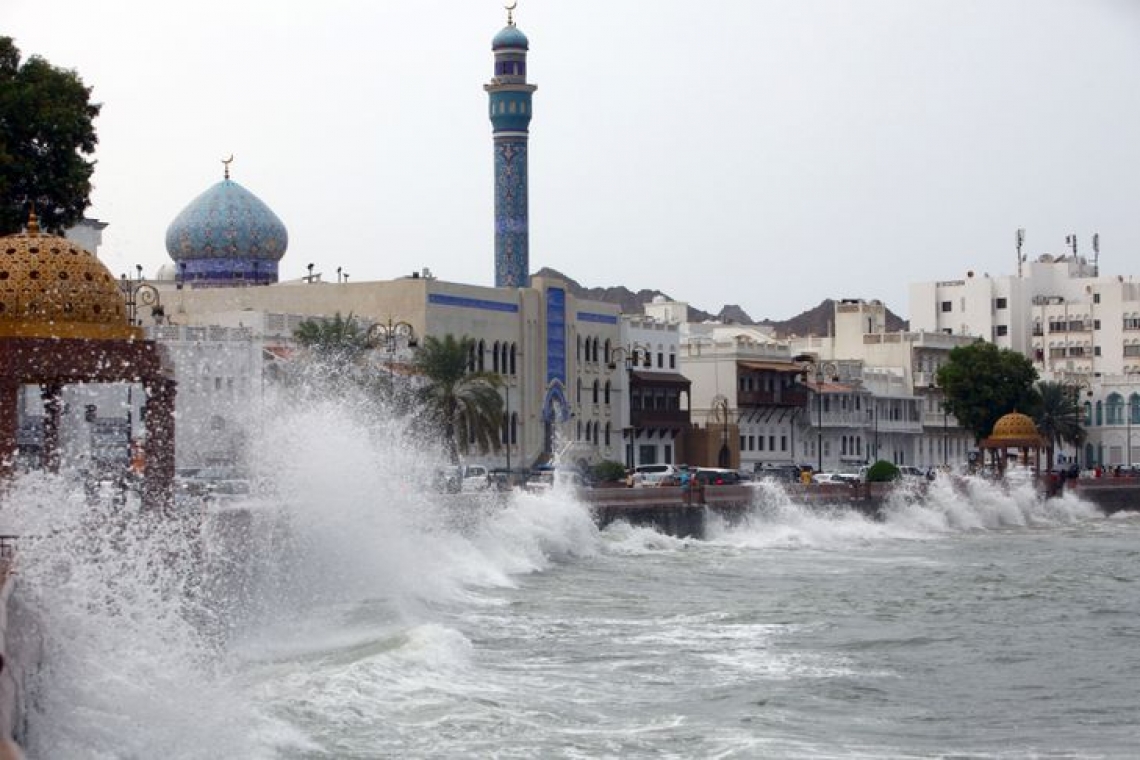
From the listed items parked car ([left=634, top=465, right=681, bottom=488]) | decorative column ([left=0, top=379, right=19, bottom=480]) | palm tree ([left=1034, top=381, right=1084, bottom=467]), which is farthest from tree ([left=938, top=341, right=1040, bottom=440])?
decorative column ([left=0, top=379, right=19, bottom=480])

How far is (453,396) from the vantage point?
2569 inches

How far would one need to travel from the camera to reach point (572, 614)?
35.8m

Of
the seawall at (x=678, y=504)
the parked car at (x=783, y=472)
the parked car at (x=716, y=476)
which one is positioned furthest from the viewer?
the parked car at (x=783, y=472)

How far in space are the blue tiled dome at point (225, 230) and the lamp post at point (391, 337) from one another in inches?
356

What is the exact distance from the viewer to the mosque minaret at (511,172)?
269 ft

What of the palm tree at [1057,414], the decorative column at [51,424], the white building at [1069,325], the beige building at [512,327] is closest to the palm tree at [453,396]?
the beige building at [512,327]

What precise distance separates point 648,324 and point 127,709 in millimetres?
72978

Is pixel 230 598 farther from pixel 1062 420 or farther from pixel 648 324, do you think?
pixel 1062 420

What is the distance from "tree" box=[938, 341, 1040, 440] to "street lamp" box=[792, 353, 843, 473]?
218 inches

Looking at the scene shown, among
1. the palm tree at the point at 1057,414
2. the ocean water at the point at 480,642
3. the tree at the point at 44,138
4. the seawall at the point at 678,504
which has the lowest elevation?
the ocean water at the point at 480,642

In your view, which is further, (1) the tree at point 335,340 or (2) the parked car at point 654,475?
(2) the parked car at point 654,475

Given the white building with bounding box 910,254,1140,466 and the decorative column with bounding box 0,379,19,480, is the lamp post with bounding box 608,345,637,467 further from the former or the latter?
the decorative column with bounding box 0,379,19,480

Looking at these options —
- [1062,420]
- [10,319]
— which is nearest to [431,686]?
[10,319]

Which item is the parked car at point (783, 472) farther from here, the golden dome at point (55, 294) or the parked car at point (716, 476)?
A: the golden dome at point (55, 294)
